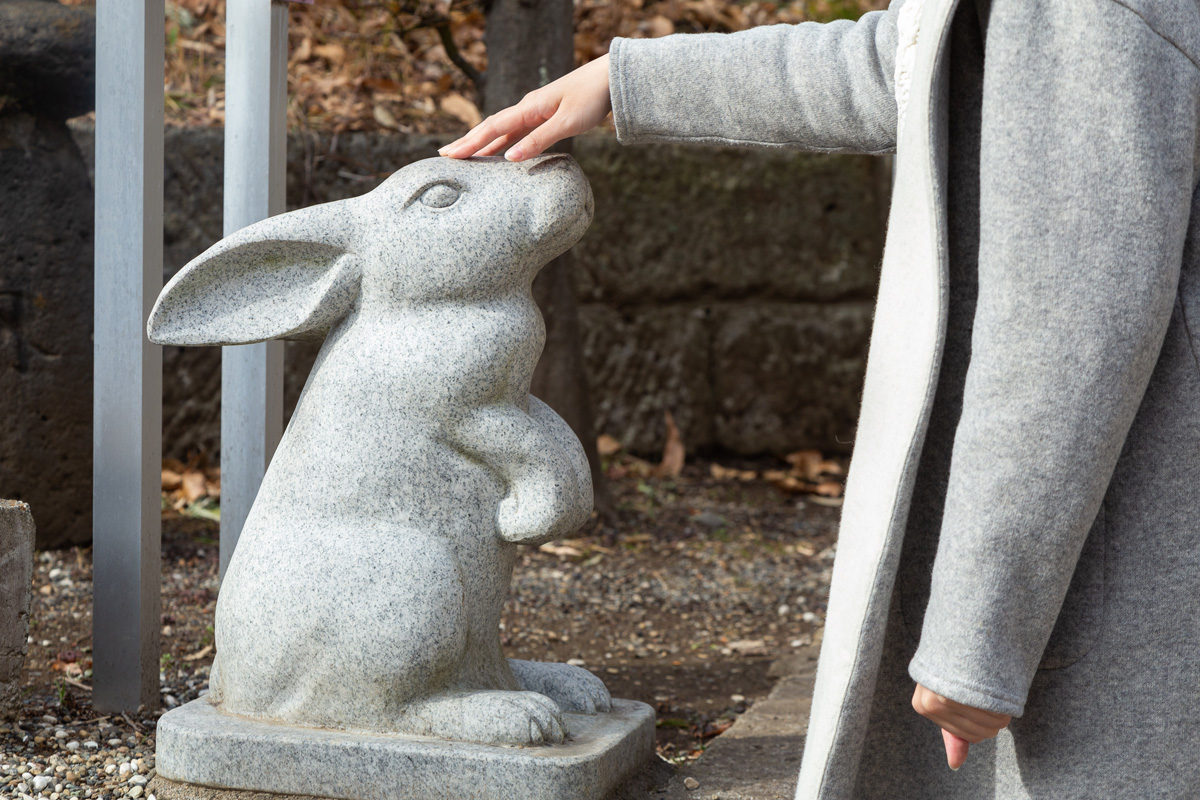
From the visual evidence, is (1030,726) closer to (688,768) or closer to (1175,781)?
(1175,781)

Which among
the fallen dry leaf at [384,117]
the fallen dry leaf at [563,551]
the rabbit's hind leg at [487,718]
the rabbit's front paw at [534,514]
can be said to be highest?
the fallen dry leaf at [384,117]

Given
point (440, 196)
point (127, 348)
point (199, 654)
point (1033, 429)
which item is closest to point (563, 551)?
point (199, 654)

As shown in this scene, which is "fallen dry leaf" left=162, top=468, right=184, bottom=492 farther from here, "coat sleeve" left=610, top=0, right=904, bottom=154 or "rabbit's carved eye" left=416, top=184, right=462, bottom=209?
"coat sleeve" left=610, top=0, right=904, bottom=154

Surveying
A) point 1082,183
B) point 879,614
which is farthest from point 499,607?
point 1082,183

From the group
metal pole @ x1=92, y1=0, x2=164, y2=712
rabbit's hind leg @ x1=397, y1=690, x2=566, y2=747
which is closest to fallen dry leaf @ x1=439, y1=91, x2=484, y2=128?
metal pole @ x1=92, y1=0, x2=164, y2=712

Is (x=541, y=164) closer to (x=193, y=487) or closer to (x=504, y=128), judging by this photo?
(x=504, y=128)

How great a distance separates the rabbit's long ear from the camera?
7.40ft

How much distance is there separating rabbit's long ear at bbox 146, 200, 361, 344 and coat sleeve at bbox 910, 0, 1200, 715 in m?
1.42

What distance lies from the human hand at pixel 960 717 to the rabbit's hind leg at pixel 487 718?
1.07 meters

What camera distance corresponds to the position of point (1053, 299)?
1106mm

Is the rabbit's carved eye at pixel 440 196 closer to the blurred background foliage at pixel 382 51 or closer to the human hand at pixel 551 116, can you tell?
the human hand at pixel 551 116

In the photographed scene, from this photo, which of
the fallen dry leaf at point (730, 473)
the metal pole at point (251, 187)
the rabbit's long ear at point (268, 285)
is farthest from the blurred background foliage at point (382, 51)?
the rabbit's long ear at point (268, 285)

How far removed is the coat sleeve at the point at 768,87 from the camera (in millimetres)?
1532

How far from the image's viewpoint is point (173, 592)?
12.7ft
